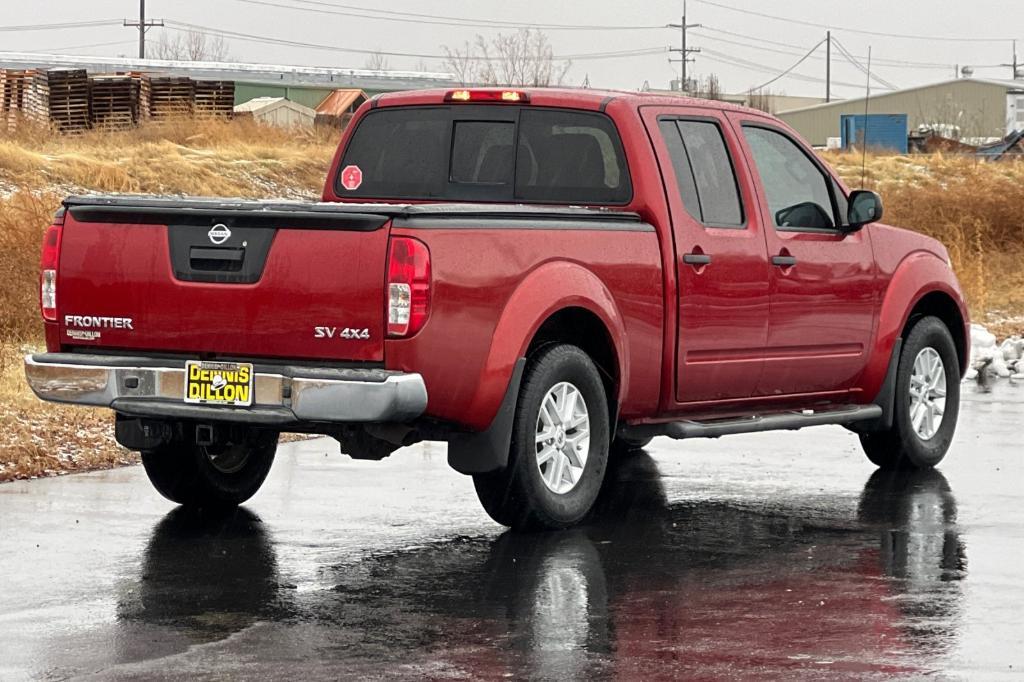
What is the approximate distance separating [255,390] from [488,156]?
2.31 metres

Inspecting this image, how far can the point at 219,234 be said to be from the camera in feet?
26.6

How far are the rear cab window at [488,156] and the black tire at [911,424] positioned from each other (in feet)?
8.33

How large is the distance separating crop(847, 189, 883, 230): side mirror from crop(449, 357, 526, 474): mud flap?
9.47 ft

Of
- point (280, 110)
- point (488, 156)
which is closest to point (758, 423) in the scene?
point (488, 156)

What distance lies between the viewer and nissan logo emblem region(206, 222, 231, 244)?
319 inches

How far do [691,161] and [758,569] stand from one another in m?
2.55

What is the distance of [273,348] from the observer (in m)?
8.02

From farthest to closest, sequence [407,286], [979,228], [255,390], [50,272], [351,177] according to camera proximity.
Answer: [979,228], [351,177], [50,272], [255,390], [407,286]

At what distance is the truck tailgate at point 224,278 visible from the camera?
25.7 ft

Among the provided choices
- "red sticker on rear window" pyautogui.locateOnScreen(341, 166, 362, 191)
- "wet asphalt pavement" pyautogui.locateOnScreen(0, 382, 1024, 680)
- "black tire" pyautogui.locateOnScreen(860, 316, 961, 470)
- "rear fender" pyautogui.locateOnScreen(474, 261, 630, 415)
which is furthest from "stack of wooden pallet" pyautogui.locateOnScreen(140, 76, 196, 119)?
"rear fender" pyautogui.locateOnScreen(474, 261, 630, 415)

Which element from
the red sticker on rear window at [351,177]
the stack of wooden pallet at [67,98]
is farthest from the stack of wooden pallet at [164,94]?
the red sticker on rear window at [351,177]

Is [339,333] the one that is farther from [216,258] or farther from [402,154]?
[402,154]

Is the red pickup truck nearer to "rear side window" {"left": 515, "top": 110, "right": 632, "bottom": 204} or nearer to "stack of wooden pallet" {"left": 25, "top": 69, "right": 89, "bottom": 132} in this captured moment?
"rear side window" {"left": 515, "top": 110, "right": 632, "bottom": 204}

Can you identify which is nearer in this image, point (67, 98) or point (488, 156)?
point (488, 156)
